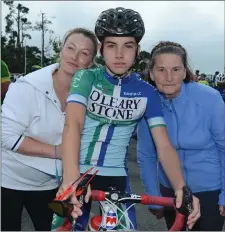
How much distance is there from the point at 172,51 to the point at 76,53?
71 cm

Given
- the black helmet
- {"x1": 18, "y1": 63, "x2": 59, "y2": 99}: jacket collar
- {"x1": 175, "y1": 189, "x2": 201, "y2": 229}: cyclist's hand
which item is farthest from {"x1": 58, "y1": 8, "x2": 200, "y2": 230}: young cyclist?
{"x1": 18, "y1": 63, "x2": 59, "y2": 99}: jacket collar

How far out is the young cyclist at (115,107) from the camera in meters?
2.53

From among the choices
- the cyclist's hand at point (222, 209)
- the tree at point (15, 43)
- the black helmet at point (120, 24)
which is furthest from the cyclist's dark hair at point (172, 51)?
the tree at point (15, 43)

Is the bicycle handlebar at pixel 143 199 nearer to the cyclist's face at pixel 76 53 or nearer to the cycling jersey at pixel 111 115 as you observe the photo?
the cycling jersey at pixel 111 115

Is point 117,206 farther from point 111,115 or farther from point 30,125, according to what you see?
point 30,125

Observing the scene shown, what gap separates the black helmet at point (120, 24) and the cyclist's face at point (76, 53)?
0.37m

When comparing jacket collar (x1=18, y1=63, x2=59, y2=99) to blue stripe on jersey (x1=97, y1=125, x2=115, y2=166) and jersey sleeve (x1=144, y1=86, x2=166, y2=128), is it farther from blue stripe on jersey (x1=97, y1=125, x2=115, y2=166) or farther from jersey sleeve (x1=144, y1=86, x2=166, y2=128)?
jersey sleeve (x1=144, y1=86, x2=166, y2=128)

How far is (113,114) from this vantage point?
2541 millimetres

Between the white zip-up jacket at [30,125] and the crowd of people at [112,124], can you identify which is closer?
the crowd of people at [112,124]

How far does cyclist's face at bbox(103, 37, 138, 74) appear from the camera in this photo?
2584 mm

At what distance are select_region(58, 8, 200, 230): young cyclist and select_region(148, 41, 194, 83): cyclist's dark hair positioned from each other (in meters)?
0.28

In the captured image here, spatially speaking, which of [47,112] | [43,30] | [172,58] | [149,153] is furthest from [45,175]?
[43,30]

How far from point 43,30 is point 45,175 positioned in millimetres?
57749

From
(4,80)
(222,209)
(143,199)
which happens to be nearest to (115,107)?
(143,199)
